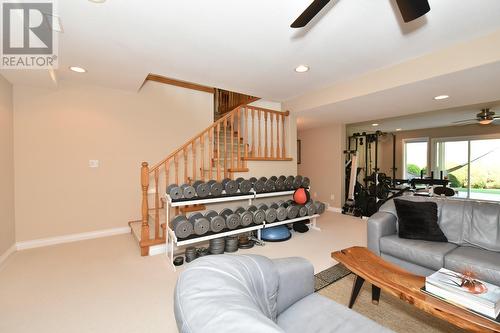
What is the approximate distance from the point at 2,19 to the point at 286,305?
10.6ft

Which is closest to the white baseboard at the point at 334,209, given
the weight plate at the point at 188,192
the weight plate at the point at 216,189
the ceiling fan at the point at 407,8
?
the weight plate at the point at 216,189

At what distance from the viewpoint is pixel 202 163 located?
12.6ft

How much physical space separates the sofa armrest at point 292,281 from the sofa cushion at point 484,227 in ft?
6.95

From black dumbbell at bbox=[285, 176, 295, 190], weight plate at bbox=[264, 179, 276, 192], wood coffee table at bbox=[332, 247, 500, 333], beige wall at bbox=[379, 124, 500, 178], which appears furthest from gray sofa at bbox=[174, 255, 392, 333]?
beige wall at bbox=[379, 124, 500, 178]

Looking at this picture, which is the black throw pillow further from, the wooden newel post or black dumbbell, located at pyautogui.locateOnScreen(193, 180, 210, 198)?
the wooden newel post

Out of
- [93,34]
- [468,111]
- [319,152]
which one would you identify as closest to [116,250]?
[93,34]

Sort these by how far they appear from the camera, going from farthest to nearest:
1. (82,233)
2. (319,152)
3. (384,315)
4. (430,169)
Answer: (430,169)
(319,152)
(82,233)
(384,315)

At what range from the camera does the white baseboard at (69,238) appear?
331cm

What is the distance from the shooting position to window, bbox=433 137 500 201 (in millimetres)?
5988

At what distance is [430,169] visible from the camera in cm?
698

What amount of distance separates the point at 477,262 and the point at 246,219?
2.49 meters

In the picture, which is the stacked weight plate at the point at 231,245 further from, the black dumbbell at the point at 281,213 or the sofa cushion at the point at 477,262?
the sofa cushion at the point at 477,262

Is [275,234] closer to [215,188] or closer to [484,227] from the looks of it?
Result: [215,188]

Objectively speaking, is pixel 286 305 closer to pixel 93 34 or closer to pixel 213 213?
pixel 213 213
